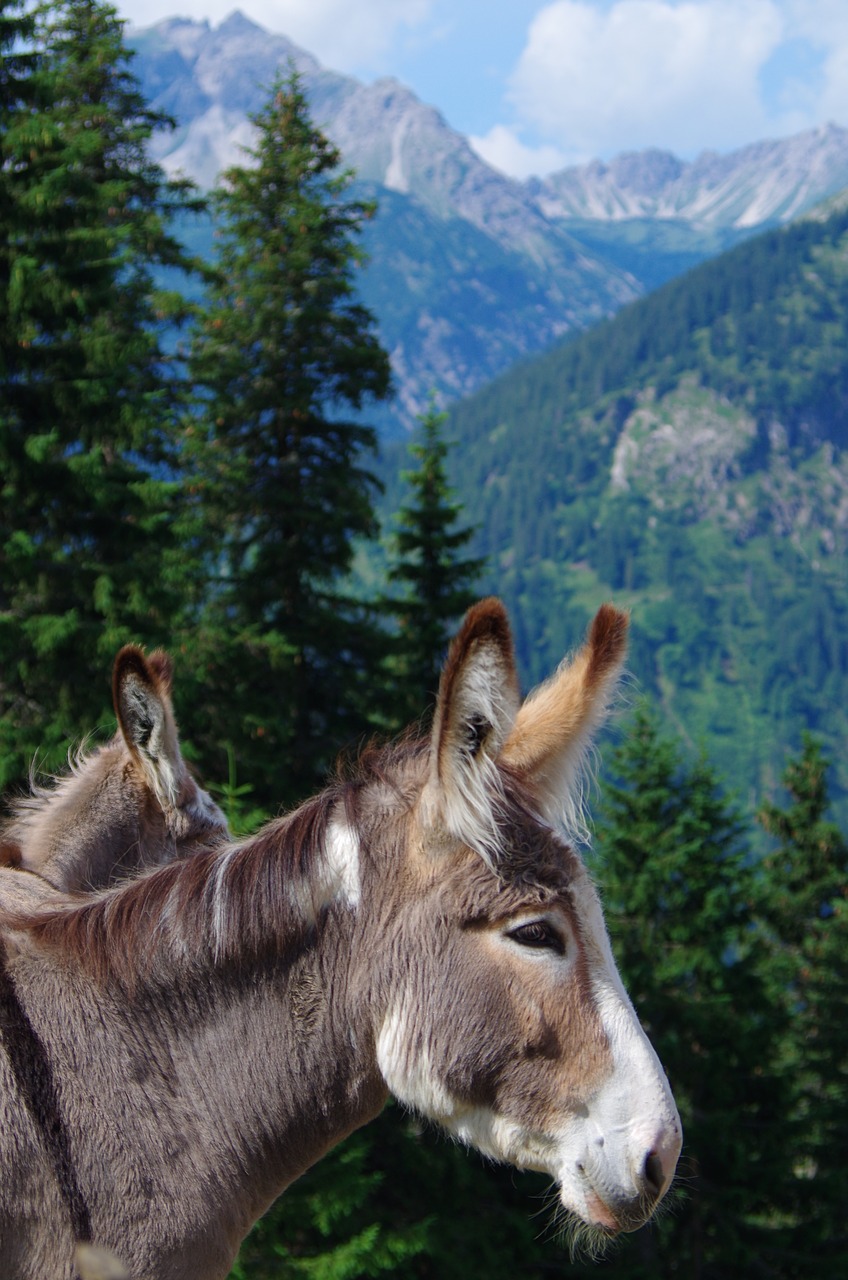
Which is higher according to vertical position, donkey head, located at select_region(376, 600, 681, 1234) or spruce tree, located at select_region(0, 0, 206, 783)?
spruce tree, located at select_region(0, 0, 206, 783)

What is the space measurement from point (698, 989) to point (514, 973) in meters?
25.7

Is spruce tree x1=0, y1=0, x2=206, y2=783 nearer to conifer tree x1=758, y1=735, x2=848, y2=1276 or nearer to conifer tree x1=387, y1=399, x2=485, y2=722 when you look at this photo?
conifer tree x1=387, y1=399, x2=485, y2=722

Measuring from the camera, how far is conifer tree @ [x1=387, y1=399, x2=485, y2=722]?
21047 mm

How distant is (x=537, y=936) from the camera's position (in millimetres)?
2455

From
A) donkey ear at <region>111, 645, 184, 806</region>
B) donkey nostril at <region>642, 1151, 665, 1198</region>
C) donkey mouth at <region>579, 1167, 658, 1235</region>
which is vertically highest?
donkey ear at <region>111, 645, 184, 806</region>

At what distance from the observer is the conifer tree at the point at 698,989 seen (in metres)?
24.2

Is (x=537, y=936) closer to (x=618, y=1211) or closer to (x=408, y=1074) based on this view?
(x=408, y=1074)

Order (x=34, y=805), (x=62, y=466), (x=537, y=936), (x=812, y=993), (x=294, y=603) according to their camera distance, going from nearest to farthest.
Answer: (x=537, y=936), (x=34, y=805), (x=62, y=466), (x=294, y=603), (x=812, y=993)

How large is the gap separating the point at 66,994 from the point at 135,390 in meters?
11.7

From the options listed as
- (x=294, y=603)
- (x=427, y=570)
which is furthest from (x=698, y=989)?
(x=294, y=603)

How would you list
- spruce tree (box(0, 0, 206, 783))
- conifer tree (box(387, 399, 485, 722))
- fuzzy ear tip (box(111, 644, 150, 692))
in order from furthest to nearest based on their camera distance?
conifer tree (box(387, 399, 485, 722)) → spruce tree (box(0, 0, 206, 783)) → fuzzy ear tip (box(111, 644, 150, 692))

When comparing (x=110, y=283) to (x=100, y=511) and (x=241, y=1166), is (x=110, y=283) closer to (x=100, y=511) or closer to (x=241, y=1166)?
(x=100, y=511)

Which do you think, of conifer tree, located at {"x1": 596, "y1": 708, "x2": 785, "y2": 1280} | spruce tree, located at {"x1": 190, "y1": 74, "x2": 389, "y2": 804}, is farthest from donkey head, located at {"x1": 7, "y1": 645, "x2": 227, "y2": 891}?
conifer tree, located at {"x1": 596, "y1": 708, "x2": 785, "y2": 1280}

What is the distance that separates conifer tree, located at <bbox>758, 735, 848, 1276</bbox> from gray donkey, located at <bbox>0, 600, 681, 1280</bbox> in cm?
2752
